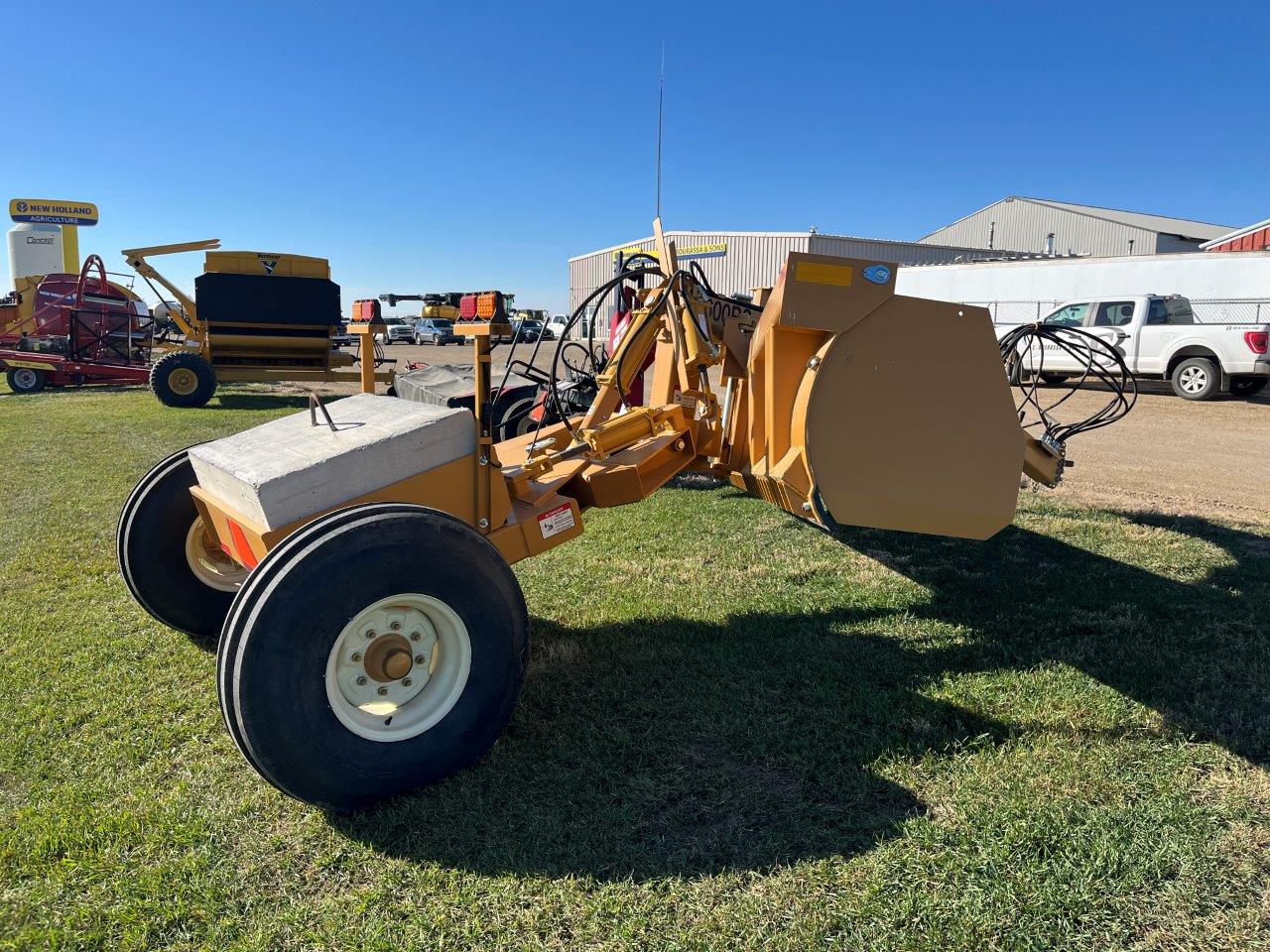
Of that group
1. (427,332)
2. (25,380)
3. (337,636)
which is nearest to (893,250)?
(427,332)

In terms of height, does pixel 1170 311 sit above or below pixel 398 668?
above

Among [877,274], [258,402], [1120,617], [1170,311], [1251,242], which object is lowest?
[1120,617]

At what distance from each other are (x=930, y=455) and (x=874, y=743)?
128cm

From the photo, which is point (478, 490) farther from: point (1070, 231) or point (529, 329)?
point (1070, 231)

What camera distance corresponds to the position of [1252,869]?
2516 millimetres

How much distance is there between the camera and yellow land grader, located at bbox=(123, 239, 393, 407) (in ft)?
44.3

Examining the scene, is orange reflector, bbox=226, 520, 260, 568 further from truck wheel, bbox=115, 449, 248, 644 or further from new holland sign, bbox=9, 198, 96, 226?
new holland sign, bbox=9, 198, 96, 226

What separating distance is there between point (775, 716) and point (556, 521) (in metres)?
1.20

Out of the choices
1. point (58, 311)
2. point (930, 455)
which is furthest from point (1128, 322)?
point (58, 311)

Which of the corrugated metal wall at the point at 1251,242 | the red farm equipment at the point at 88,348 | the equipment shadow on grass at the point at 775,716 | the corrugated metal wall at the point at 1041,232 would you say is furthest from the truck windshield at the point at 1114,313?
the corrugated metal wall at the point at 1041,232

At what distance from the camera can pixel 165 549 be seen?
12.7 ft

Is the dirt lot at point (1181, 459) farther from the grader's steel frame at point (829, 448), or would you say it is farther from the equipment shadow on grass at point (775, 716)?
the grader's steel frame at point (829, 448)

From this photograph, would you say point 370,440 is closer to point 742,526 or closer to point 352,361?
point 742,526

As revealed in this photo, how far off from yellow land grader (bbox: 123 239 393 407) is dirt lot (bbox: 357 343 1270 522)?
3.05 m
